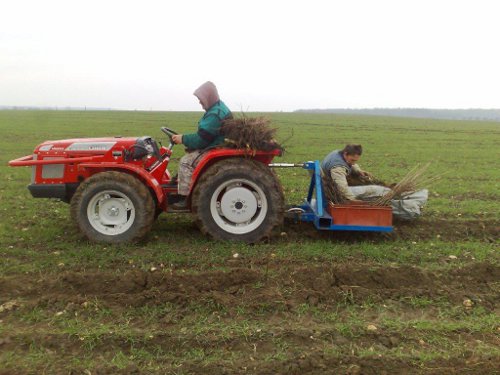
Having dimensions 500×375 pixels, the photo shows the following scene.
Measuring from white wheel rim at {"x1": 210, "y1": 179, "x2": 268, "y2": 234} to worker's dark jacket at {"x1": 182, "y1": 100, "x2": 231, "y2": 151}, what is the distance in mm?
622

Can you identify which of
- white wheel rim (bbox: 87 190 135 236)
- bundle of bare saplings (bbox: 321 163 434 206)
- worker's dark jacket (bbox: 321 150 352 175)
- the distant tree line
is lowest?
white wheel rim (bbox: 87 190 135 236)

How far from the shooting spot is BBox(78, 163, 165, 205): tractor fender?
5.02 metres

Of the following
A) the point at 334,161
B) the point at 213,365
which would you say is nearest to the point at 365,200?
the point at 334,161

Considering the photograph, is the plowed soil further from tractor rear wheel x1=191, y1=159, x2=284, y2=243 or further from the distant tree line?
the distant tree line

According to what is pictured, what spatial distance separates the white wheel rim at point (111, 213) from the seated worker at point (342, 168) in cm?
250

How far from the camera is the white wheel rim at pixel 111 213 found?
16.5 feet

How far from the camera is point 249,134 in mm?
5016

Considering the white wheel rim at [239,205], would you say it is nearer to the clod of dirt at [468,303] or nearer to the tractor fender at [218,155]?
the tractor fender at [218,155]

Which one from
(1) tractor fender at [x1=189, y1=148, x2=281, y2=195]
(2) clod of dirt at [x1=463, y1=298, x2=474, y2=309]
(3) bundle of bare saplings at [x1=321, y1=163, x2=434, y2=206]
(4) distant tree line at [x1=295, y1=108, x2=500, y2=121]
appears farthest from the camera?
(4) distant tree line at [x1=295, y1=108, x2=500, y2=121]

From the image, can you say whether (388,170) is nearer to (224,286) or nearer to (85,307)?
(224,286)

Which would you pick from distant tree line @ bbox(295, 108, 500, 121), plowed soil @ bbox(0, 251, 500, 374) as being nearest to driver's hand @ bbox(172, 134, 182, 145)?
plowed soil @ bbox(0, 251, 500, 374)

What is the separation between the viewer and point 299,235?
217 inches

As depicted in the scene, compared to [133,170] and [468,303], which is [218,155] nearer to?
[133,170]

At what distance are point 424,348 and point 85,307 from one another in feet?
9.02
